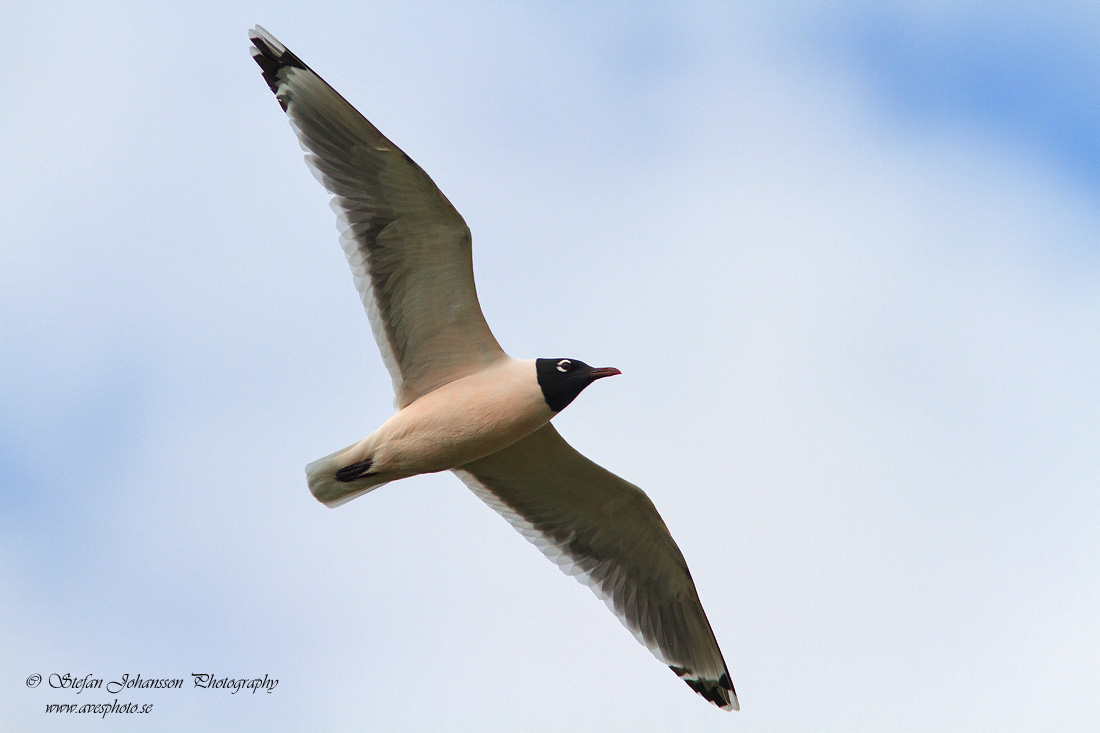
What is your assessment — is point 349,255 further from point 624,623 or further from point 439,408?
point 624,623

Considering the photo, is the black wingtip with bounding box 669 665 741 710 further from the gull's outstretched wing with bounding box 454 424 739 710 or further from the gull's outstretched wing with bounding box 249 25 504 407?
the gull's outstretched wing with bounding box 249 25 504 407

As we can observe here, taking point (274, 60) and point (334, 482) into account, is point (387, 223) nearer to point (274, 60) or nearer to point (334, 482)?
point (274, 60)

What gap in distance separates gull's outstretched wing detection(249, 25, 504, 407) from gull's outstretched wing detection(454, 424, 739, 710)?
1175mm

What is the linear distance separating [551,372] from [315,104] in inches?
108

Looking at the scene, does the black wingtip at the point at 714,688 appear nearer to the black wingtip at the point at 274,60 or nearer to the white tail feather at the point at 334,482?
the white tail feather at the point at 334,482

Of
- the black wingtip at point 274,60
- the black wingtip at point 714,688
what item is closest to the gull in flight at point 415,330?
the black wingtip at point 274,60

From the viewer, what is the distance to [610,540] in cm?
1009

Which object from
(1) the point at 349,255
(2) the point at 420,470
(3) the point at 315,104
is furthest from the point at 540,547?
(3) the point at 315,104

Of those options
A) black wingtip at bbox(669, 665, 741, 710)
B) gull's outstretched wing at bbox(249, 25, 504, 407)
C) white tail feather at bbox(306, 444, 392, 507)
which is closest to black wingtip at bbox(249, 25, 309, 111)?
gull's outstretched wing at bbox(249, 25, 504, 407)

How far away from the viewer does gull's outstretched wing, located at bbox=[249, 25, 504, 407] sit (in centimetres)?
858

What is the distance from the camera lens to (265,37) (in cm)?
883

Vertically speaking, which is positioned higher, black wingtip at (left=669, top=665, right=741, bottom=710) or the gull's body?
the gull's body

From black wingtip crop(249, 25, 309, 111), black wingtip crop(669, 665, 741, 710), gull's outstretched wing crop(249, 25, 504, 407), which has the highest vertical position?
black wingtip crop(249, 25, 309, 111)

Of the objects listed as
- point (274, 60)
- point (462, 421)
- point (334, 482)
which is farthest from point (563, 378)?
point (274, 60)
